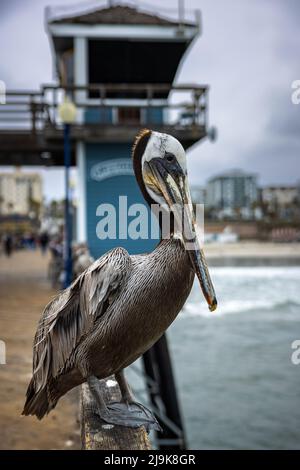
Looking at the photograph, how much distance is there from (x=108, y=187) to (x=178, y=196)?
3148mm

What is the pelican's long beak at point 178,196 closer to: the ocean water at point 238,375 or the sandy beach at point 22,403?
the ocean water at point 238,375

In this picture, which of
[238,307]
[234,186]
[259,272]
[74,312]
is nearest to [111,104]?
[74,312]

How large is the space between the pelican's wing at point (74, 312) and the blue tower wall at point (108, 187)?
0.11 m

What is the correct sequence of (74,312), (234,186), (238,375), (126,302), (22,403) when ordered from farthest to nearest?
(234,186)
(238,375)
(22,403)
(74,312)
(126,302)

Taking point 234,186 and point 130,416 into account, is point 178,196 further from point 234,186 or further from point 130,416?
point 234,186

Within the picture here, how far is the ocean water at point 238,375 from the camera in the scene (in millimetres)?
10945

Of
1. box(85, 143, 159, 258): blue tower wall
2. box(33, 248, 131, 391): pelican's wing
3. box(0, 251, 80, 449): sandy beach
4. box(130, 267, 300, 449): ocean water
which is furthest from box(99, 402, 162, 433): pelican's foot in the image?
box(0, 251, 80, 449): sandy beach

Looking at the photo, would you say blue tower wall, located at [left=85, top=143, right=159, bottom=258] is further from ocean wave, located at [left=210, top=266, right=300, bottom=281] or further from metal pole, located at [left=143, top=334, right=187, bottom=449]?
ocean wave, located at [left=210, top=266, right=300, bottom=281]

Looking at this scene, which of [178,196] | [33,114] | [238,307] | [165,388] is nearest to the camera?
[178,196]

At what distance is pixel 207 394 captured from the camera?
13367 mm

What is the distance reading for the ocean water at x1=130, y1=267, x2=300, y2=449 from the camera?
10.9 meters

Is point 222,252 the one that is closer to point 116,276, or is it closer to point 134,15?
point 134,15

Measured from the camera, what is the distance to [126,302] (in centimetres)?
152

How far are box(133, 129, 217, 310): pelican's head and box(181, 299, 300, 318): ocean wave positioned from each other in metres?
23.2
